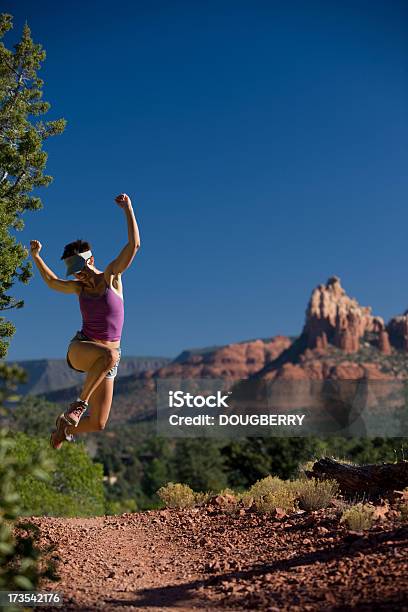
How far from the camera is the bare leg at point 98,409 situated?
7.63m

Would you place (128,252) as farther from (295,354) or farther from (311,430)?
(295,354)

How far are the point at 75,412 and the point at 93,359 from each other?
2.29 ft

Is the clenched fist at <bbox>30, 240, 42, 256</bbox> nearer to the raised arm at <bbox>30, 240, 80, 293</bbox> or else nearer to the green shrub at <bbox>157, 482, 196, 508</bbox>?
the raised arm at <bbox>30, 240, 80, 293</bbox>

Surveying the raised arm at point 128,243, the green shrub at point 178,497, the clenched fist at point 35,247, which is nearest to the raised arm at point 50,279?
the clenched fist at point 35,247

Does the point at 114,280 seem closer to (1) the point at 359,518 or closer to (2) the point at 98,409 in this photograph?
(2) the point at 98,409

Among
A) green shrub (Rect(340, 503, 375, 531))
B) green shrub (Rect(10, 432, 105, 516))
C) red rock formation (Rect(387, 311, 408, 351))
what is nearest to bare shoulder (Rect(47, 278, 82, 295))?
green shrub (Rect(340, 503, 375, 531))

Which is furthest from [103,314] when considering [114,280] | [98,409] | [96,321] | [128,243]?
[98,409]

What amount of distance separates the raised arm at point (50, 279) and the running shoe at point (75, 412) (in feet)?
3.88

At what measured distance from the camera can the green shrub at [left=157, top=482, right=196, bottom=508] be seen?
45.9ft

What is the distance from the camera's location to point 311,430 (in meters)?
58.7

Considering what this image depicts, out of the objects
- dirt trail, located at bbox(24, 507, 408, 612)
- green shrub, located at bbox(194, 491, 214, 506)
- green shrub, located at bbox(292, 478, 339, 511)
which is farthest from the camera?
green shrub, located at bbox(194, 491, 214, 506)

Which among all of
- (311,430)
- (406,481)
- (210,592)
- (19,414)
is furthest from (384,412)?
(210,592)

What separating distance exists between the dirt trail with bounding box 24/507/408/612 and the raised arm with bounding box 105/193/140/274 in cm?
323

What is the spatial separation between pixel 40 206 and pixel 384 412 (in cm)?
7341
